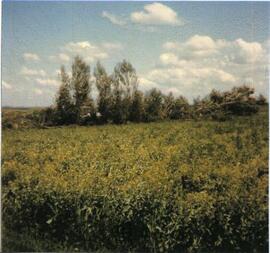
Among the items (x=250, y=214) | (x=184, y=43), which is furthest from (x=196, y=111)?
(x=250, y=214)

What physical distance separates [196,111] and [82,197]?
1.62 m

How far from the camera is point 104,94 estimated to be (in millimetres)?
7289

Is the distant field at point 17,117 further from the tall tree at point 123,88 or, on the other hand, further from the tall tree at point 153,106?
the tall tree at point 153,106

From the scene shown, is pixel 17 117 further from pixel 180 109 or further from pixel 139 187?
pixel 180 109

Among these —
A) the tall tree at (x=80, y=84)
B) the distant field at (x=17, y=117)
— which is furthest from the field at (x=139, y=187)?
the tall tree at (x=80, y=84)

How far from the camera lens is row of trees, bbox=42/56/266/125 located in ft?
22.9

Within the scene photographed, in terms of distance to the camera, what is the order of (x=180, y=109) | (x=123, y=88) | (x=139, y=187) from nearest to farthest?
(x=139, y=187)
(x=180, y=109)
(x=123, y=88)

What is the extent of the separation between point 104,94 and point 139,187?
3.85 feet

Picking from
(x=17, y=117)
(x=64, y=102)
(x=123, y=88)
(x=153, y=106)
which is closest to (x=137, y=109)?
(x=153, y=106)

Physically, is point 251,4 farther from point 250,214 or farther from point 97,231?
point 97,231

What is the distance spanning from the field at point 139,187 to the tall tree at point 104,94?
18 centimetres

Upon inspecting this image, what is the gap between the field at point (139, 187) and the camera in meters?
6.71

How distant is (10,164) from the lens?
286 inches

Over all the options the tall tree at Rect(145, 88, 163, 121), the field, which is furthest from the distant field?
the tall tree at Rect(145, 88, 163, 121)
